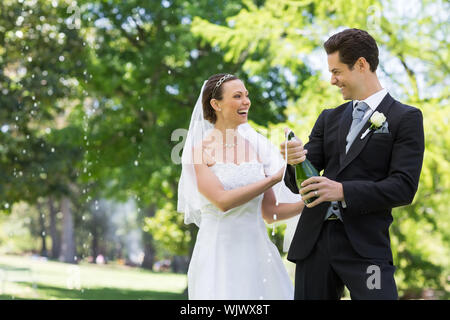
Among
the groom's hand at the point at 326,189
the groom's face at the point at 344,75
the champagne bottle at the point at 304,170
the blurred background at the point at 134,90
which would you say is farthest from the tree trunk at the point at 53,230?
the groom's hand at the point at 326,189

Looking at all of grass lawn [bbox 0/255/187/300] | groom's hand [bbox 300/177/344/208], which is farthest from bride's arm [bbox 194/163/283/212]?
grass lawn [bbox 0/255/187/300]

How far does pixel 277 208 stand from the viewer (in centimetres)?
367

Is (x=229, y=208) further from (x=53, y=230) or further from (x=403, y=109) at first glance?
(x=53, y=230)

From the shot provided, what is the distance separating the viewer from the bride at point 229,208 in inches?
140

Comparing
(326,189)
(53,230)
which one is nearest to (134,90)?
(326,189)

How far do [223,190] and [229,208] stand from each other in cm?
11

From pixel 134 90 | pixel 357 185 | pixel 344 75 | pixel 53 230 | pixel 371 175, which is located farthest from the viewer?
pixel 53 230

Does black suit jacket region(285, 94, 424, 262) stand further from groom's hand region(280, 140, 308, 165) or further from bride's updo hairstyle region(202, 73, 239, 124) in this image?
bride's updo hairstyle region(202, 73, 239, 124)

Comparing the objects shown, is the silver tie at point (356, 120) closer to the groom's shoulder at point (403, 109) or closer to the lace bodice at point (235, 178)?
the groom's shoulder at point (403, 109)

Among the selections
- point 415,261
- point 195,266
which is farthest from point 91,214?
point 195,266

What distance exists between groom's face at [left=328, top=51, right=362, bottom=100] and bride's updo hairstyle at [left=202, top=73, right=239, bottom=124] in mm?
1083

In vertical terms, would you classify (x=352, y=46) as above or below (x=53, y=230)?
below

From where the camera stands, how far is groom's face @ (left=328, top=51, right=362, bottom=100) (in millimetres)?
2627

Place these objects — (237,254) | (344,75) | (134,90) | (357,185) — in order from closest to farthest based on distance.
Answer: (357,185), (344,75), (237,254), (134,90)
